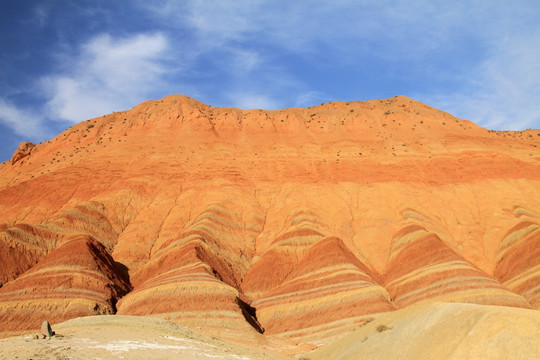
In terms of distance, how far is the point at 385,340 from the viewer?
56.4 feet

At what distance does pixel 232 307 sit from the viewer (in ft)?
104

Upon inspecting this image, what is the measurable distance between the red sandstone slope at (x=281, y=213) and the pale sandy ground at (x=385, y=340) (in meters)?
11.2

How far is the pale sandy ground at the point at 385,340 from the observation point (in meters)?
12.8

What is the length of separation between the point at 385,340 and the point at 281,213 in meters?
Result: 29.3

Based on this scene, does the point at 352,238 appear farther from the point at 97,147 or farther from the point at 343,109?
the point at 97,147

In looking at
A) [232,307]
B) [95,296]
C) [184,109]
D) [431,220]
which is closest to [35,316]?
[95,296]

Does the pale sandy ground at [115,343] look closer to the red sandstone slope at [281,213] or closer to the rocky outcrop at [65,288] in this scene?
the red sandstone slope at [281,213]

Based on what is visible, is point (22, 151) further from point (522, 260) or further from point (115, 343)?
point (522, 260)

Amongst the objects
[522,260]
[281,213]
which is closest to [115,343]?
[281,213]

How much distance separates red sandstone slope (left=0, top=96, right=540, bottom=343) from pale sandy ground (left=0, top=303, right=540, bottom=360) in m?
11.2

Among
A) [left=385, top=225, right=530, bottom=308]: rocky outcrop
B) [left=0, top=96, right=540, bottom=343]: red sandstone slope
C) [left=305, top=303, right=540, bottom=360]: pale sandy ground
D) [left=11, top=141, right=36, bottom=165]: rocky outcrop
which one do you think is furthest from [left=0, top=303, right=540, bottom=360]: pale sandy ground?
[left=11, top=141, right=36, bottom=165]: rocky outcrop

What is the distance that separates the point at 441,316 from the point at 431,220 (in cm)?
2954

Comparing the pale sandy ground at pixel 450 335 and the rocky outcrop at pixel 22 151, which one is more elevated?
the rocky outcrop at pixel 22 151

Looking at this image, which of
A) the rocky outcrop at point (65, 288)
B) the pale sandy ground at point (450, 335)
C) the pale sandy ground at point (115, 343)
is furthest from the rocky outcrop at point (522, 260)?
the rocky outcrop at point (65, 288)
